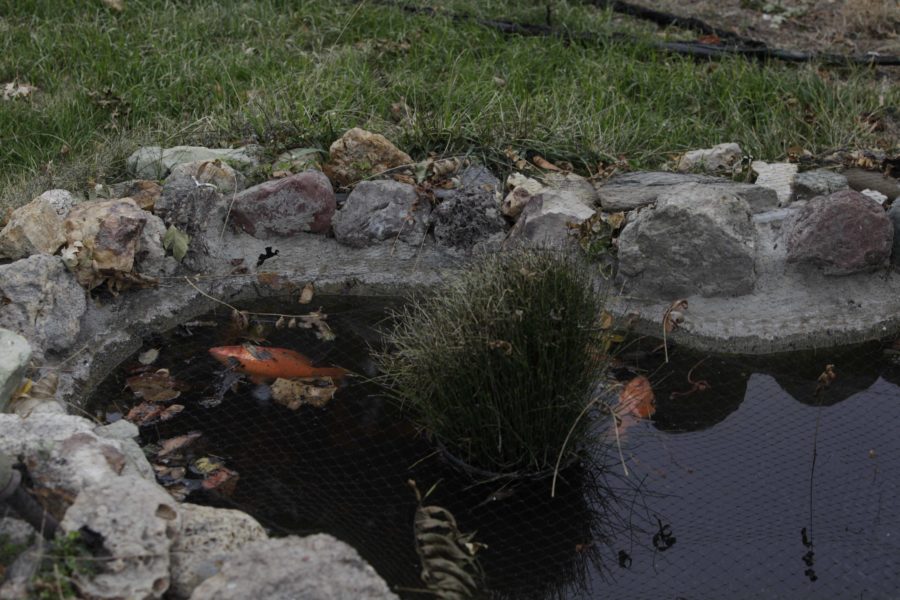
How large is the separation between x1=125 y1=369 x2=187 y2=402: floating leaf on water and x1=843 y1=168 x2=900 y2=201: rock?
2.95 m

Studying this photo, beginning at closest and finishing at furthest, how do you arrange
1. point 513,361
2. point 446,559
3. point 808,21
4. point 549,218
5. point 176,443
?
1. point 446,559
2. point 513,361
3. point 176,443
4. point 549,218
5. point 808,21

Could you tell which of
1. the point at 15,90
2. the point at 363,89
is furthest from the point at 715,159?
the point at 15,90

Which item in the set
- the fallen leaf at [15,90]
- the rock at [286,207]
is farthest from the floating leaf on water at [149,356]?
the fallen leaf at [15,90]

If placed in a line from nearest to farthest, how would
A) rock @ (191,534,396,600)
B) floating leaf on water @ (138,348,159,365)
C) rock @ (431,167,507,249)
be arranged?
rock @ (191,534,396,600), floating leaf on water @ (138,348,159,365), rock @ (431,167,507,249)

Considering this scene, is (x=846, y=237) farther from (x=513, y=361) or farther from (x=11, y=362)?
(x=11, y=362)

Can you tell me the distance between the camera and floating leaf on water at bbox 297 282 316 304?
4.39 m

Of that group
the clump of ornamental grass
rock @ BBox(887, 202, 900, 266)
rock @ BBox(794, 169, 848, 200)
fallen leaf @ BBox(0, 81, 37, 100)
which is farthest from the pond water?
fallen leaf @ BBox(0, 81, 37, 100)

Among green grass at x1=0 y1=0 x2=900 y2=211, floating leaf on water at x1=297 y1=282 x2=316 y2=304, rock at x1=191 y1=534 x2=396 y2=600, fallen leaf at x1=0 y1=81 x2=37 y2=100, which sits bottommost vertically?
floating leaf on water at x1=297 y1=282 x2=316 y2=304

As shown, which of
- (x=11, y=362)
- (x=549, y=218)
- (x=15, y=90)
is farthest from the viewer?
(x=15, y=90)

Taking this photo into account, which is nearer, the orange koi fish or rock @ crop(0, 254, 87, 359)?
rock @ crop(0, 254, 87, 359)

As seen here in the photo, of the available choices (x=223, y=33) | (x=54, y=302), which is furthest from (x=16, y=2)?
(x=54, y=302)

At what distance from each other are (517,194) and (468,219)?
0.26 meters

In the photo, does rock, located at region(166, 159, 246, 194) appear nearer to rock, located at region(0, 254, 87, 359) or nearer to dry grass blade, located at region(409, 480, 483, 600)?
rock, located at region(0, 254, 87, 359)

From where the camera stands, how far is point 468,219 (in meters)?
4.46
